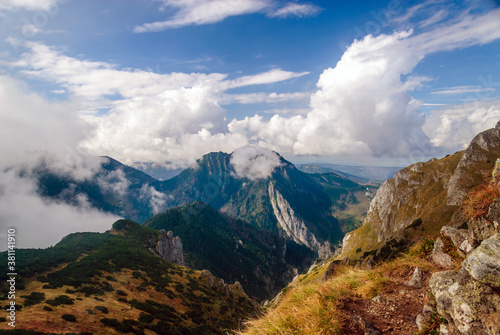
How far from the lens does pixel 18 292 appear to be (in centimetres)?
4894

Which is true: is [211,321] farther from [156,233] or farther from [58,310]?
[156,233]

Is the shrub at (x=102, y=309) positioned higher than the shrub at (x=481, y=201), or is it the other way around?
the shrub at (x=481, y=201)

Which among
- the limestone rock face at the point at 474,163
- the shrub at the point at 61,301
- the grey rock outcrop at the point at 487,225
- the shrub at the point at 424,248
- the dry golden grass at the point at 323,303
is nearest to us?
the dry golden grass at the point at 323,303

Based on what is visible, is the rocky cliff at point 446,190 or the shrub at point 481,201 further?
the rocky cliff at point 446,190

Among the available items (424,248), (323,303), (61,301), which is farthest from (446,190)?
(61,301)

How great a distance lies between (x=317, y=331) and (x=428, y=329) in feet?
11.5

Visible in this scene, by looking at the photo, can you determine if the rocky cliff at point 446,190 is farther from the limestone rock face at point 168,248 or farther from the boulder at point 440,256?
the limestone rock face at point 168,248

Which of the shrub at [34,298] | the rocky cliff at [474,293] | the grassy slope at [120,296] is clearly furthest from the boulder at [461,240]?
the shrub at [34,298]

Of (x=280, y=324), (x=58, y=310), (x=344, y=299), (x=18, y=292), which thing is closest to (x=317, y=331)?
(x=280, y=324)

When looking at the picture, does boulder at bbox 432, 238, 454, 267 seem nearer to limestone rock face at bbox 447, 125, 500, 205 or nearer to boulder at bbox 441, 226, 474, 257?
boulder at bbox 441, 226, 474, 257

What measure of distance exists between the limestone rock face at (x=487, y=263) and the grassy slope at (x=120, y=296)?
1977 inches

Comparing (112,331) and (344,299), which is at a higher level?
(344,299)

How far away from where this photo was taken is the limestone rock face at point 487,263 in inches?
270

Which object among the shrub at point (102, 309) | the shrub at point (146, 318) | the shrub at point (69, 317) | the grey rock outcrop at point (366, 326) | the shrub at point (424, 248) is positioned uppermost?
the grey rock outcrop at point (366, 326)
